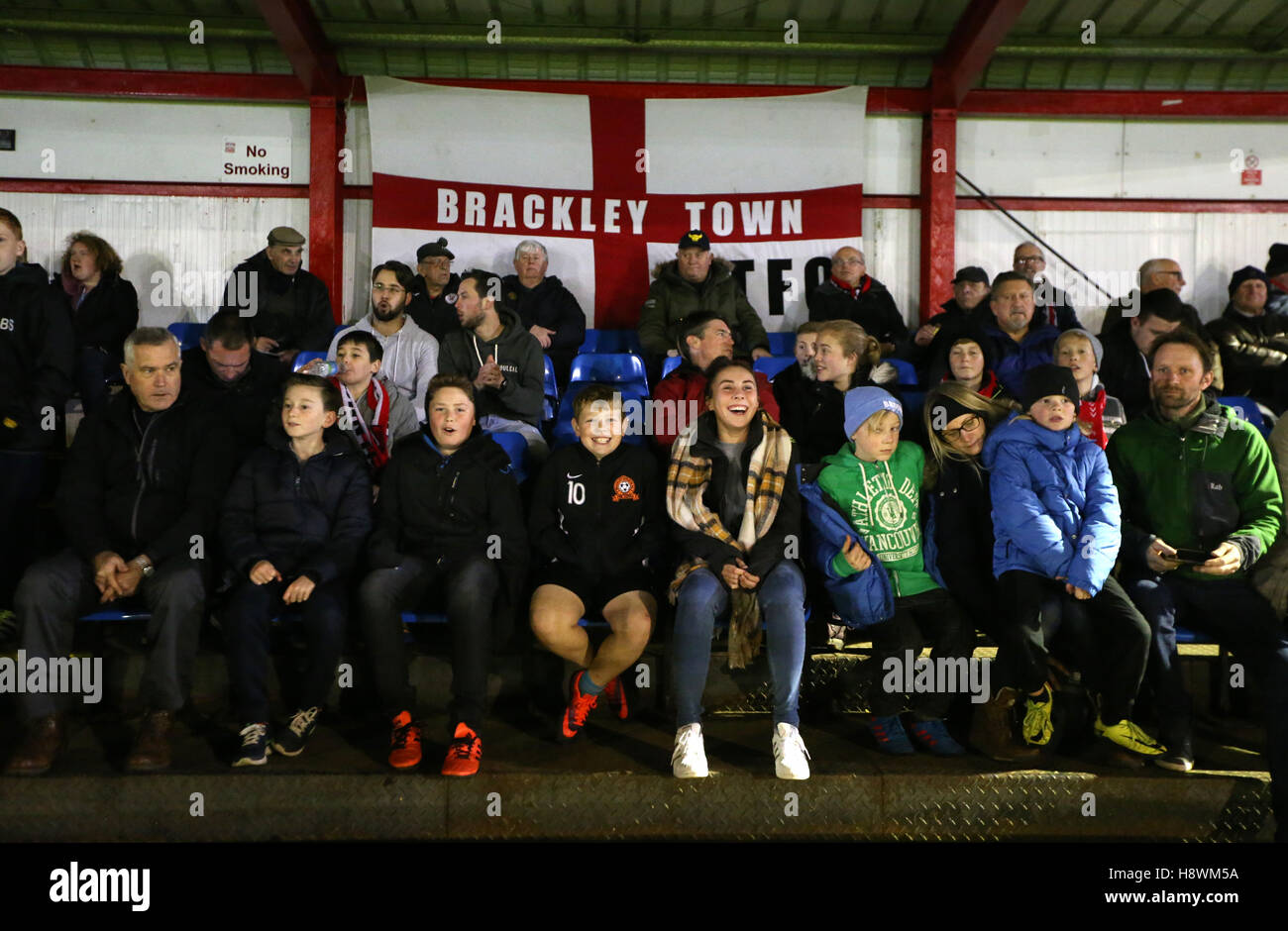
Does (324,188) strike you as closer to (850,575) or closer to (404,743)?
(404,743)

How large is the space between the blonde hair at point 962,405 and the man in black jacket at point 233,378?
2.93 m

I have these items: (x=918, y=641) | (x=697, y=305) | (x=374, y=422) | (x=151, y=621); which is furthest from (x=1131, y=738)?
(x=697, y=305)

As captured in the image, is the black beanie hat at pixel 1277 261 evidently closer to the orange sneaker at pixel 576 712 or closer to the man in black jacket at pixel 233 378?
the orange sneaker at pixel 576 712

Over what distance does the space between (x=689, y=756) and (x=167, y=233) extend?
649cm

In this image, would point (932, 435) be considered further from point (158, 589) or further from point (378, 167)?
point (378, 167)

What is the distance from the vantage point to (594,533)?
11.5 feet

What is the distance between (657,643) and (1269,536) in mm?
2312

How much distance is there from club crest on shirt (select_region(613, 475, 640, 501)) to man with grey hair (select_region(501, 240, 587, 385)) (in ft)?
8.90

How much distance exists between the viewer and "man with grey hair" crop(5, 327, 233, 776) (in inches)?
123

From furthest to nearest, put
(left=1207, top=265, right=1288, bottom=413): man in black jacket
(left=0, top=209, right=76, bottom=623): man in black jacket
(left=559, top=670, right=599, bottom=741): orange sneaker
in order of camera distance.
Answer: (left=1207, top=265, right=1288, bottom=413): man in black jacket → (left=0, top=209, right=76, bottom=623): man in black jacket → (left=559, top=670, right=599, bottom=741): orange sneaker

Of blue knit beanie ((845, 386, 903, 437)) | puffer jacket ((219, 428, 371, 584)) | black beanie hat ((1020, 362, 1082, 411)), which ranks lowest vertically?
puffer jacket ((219, 428, 371, 584))

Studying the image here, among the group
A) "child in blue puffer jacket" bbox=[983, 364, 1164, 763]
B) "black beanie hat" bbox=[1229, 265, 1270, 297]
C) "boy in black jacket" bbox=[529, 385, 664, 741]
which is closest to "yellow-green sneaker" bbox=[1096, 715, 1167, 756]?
"child in blue puffer jacket" bbox=[983, 364, 1164, 763]

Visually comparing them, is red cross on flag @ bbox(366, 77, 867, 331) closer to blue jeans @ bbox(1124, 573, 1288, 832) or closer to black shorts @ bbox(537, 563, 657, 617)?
black shorts @ bbox(537, 563, 657, 617)

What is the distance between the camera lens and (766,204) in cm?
731
